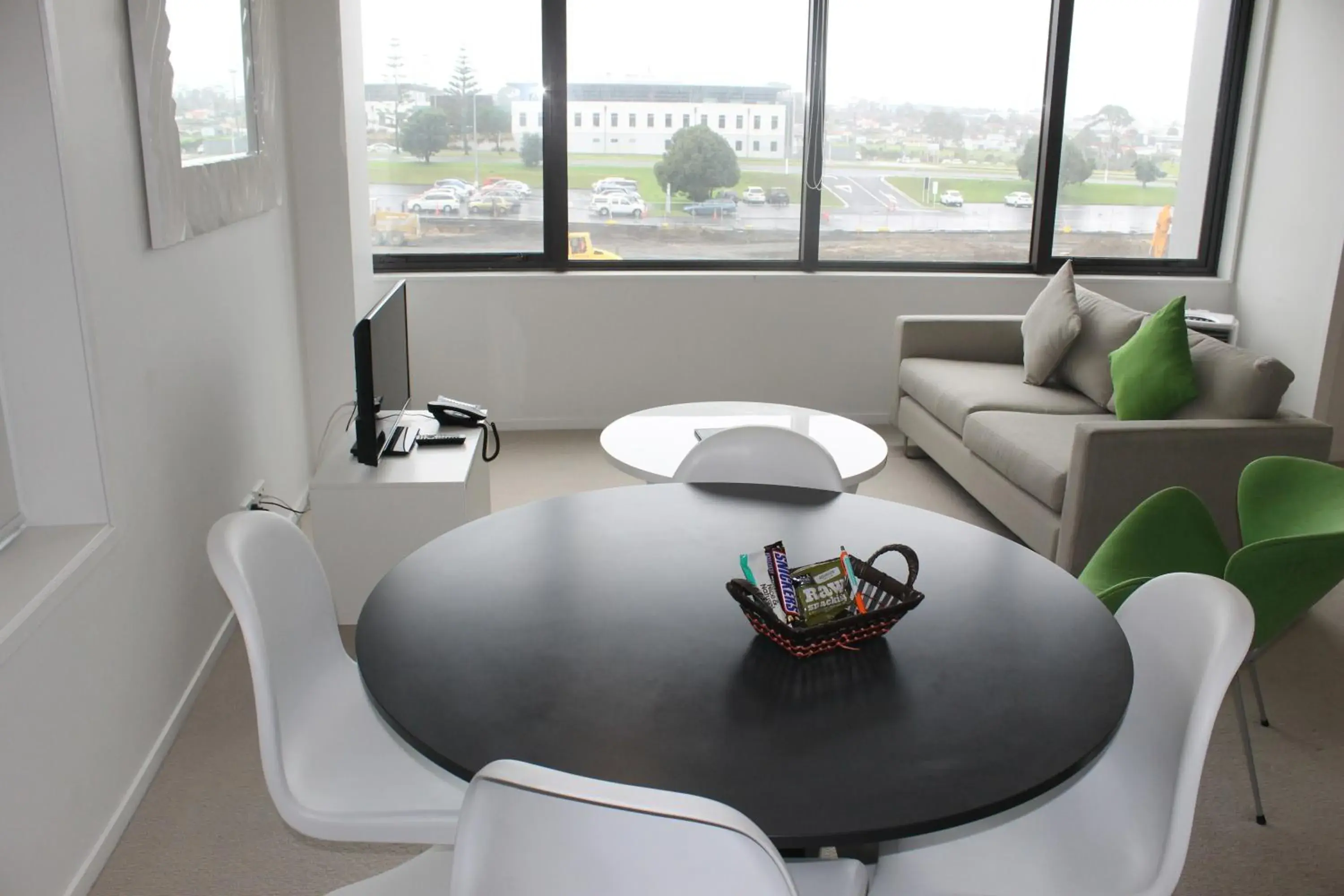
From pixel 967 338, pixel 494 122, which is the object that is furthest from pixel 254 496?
pixel 967 338

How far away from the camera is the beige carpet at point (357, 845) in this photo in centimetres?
243

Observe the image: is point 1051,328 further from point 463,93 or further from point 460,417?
point 463,93

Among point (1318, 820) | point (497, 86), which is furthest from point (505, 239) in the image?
point (1318, 820)

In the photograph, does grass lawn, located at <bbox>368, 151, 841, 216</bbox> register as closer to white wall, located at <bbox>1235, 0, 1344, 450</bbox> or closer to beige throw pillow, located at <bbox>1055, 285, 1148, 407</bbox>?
beige throw pillow, located at <bbox>1055, 285, 1148, 407</bbox>

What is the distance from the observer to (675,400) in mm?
5777

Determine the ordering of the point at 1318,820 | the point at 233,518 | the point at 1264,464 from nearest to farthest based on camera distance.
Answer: the point at 233,518 < the point at 1318,820 < the point at 1264,464

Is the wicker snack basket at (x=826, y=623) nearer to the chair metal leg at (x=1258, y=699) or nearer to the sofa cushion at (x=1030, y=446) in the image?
the chair metal leg at (x=1258, y=699)

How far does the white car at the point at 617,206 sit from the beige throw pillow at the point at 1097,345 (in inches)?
85.0

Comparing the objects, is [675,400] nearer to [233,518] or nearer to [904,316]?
[904,316]

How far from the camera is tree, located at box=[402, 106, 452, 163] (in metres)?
5.47

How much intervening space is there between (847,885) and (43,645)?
158 cm

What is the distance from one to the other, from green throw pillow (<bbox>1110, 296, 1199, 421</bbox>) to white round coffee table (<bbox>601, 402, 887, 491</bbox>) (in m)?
0.92

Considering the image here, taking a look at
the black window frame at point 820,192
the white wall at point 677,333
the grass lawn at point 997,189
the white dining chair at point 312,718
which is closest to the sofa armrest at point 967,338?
the white wall at point 677,333

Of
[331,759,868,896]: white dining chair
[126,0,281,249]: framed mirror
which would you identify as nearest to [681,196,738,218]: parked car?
[126,0,281,249]: framed mirror
